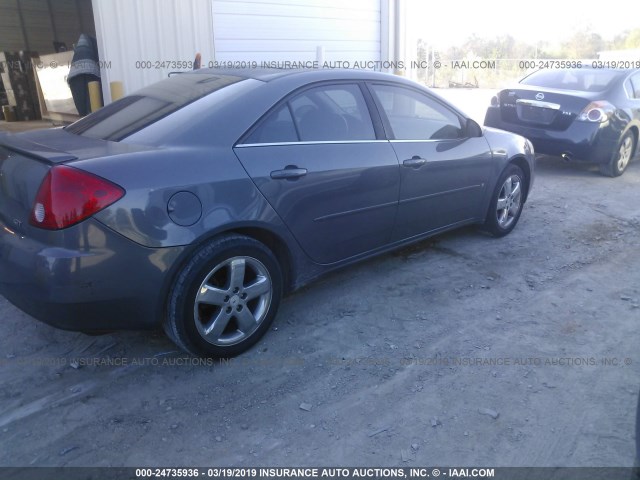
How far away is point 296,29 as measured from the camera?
28.4ft

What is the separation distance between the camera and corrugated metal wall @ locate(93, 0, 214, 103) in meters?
6.48

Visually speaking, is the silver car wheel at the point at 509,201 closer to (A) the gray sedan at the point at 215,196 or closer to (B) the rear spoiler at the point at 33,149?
(A) the gray sedan at the point at 215,196

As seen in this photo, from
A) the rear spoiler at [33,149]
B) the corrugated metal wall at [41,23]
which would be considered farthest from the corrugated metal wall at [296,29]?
the corrugated metal wall at [41,23]

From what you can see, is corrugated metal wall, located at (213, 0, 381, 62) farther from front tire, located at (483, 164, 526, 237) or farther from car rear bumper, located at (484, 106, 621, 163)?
front tire, located at (483, 164, 526, 237)

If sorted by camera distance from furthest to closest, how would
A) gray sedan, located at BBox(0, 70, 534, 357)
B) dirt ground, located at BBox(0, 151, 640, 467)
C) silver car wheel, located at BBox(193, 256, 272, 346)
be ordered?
silver car wheel, located at BBox(193, 256, 272, 346) → gray sedan, located at BBox(0, 70, 534, 357) → dirt ground, located at BBox(0, 151, 640, 467)

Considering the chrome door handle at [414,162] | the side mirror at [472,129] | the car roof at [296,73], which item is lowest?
the chrome door handle at [414,162]

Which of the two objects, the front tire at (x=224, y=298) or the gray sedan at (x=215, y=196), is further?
the front tire at (x=224, y=298)

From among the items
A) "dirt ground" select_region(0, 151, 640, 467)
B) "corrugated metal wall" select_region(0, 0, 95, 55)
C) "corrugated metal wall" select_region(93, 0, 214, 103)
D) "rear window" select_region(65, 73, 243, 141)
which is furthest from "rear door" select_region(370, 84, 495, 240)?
"corrugated metal wall" select_region(0, 0, 95, 55)

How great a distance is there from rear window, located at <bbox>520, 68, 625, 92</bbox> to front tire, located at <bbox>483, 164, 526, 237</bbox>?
3394mm

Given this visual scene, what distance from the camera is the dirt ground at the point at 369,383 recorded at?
2.57 metres

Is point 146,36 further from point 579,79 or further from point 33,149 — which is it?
point 579,79

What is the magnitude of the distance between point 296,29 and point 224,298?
6.57 metres

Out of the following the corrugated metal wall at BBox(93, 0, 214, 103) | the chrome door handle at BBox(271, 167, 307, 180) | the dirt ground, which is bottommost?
the dirt ground

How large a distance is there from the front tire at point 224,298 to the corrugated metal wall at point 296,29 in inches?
204
